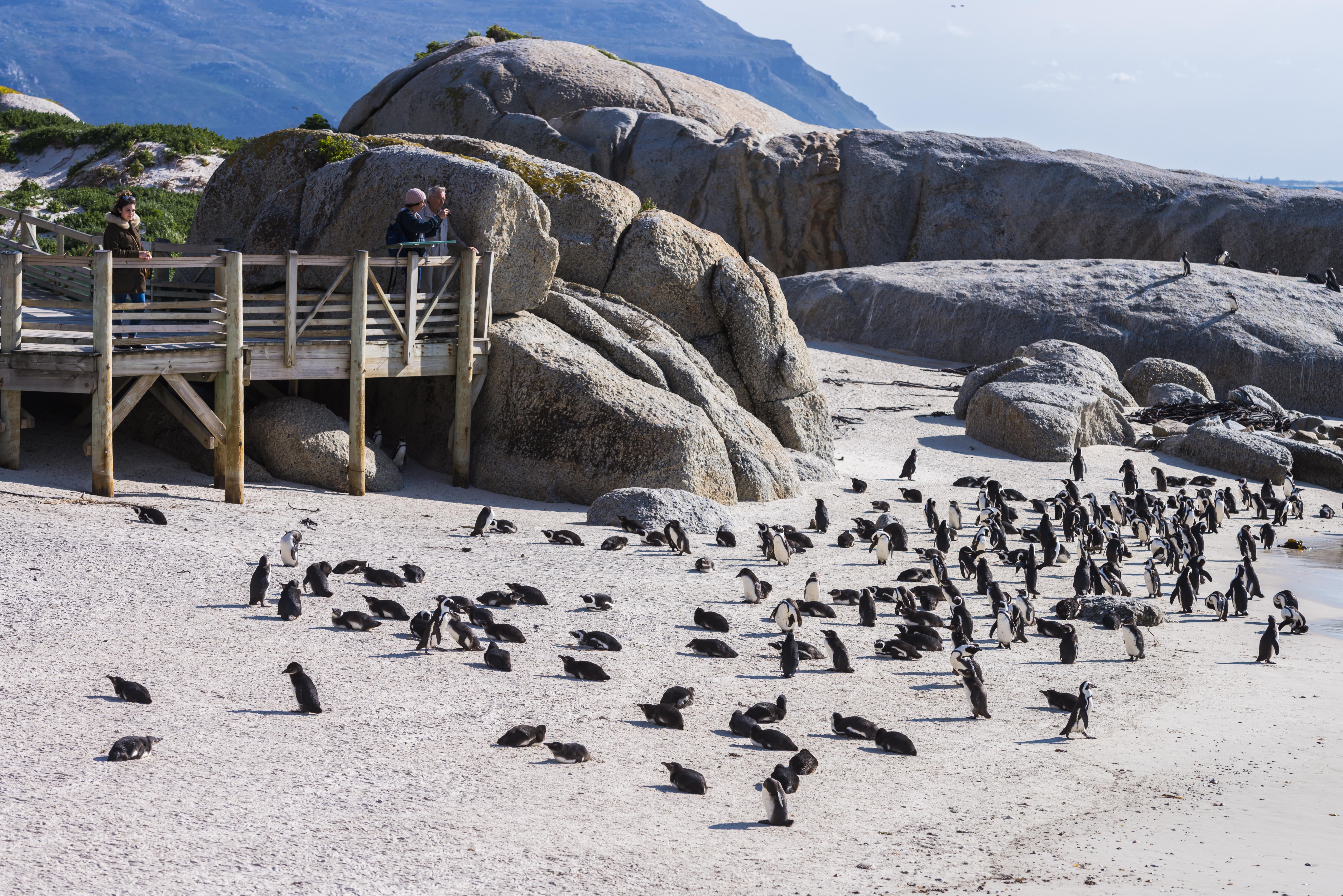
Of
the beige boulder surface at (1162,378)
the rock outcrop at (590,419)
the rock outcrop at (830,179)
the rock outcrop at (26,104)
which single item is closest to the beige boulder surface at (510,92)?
the rock outcrop at (830,179)

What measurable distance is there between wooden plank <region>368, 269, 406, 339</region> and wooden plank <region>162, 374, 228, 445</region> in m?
2.30

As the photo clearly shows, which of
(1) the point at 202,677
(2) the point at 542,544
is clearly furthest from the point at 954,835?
(2) the point at 542,544

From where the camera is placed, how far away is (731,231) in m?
48.4

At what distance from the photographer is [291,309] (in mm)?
16422

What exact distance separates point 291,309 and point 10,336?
10.4 feet

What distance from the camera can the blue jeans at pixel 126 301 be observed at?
51.8ft

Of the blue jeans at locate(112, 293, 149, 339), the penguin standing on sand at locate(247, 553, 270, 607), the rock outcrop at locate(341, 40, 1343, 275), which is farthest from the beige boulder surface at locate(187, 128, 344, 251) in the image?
the rock outcrop at locate(341, 40, 1343, 275)

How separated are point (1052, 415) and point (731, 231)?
24446mm

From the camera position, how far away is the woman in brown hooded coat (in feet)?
53.9

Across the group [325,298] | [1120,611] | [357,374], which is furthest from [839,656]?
[325,298]

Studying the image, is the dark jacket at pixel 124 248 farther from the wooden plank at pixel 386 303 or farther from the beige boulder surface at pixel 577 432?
the beige boulder surface at pixel 577 432

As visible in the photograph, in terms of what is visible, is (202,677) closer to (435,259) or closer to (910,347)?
(435,259)

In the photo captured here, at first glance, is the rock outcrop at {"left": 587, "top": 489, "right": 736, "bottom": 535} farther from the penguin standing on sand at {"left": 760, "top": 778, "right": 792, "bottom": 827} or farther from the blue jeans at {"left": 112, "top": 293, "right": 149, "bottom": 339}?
the penguin standing on sand at {"left": 760, "top": 778, "right": 792, "bottom": 827}

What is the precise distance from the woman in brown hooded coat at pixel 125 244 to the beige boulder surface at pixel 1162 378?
82.8 feet
